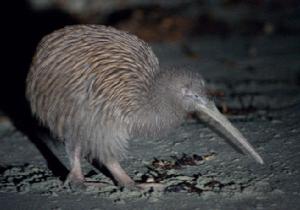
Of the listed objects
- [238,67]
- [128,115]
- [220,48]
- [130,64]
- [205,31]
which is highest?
[205,31]

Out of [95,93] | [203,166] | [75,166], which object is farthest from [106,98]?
[203,166]

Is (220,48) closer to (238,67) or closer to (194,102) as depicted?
(238,67)

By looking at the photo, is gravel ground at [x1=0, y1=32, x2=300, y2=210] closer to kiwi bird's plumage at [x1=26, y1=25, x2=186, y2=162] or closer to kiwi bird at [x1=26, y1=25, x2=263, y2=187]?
kiwi bird at [x1=26, y1=25, x2=263, y2=187]

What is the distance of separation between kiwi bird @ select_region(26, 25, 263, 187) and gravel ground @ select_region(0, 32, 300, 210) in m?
0.18

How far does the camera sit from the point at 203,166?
14.2ft

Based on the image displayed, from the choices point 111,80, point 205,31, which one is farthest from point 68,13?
point 111,80

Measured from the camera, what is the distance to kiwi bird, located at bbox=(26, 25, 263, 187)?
3.97 metres

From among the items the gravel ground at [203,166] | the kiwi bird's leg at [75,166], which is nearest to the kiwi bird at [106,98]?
the kiwi bird's leg at [75,166]

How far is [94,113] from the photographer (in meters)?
3.96

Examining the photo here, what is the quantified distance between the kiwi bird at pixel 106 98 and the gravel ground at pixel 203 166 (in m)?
0.18

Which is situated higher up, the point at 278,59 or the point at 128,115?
the point at 278,59

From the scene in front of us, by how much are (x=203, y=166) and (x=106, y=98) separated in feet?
2.84

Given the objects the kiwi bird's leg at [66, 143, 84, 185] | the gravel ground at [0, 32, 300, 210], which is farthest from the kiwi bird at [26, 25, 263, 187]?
the gravel ground at [0, 32, 300, 210]

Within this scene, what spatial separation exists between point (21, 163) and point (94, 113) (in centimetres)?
90
